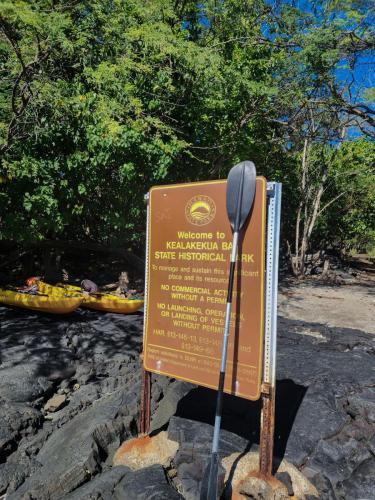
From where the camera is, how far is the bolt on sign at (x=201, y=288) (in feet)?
11.4

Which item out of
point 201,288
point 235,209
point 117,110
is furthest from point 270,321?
point 117,110

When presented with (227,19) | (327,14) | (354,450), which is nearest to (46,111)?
(227,19)

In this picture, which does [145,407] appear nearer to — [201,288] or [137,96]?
[201,288]

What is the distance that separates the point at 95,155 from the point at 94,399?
668cm

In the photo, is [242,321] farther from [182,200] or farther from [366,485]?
[366,485]

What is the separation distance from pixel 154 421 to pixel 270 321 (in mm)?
2040

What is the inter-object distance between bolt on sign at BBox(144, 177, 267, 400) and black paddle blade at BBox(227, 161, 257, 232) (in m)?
0.06

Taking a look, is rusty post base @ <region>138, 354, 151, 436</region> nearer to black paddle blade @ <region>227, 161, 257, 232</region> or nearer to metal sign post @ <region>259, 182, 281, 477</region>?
metal sign post @ <region>259, 182, 281, 477</region>

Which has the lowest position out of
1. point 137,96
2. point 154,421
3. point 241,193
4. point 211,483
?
point 154,421

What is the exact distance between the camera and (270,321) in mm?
3445

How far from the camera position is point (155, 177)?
11.0 m

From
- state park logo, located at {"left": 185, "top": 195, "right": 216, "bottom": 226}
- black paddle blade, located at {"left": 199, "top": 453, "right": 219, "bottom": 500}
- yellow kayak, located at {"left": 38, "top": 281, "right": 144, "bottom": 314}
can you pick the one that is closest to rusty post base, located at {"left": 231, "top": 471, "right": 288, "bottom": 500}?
black paddle blade, located at {"left": 199, "top": 453, "right": 219, "bottom": 500}

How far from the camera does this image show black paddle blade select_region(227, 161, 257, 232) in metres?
3.43

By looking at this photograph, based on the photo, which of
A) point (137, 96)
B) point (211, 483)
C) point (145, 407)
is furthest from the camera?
point (137, 96)
